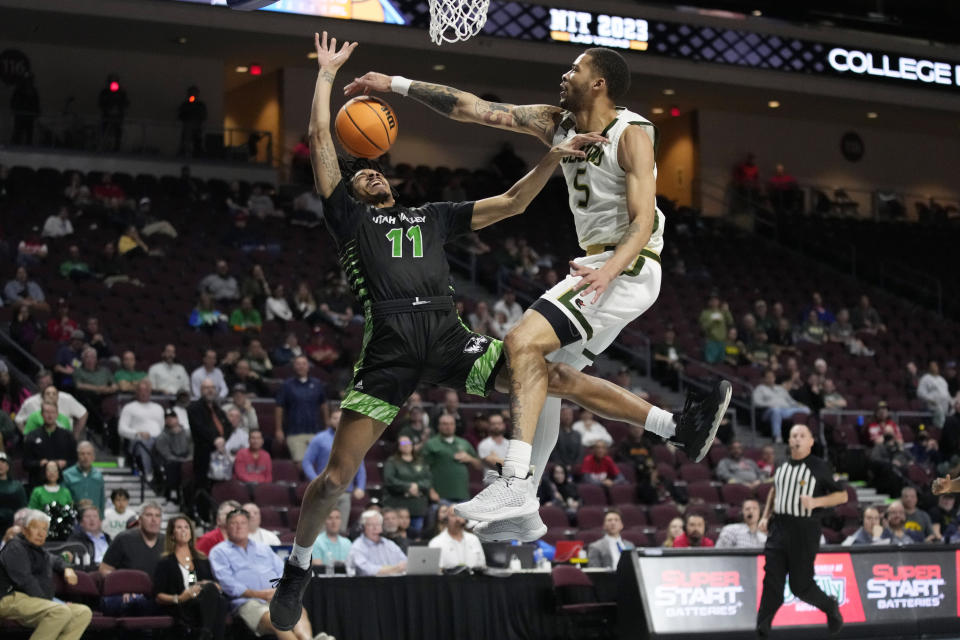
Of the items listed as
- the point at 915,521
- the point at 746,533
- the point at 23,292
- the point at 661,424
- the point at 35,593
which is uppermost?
the point at 23,292

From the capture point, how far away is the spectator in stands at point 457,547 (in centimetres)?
1205

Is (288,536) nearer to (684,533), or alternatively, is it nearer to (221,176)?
(684,533)

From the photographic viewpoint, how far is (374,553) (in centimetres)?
1196

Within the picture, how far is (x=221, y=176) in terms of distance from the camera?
75.8 ft

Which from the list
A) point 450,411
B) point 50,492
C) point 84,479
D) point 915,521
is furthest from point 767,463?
point 50,492

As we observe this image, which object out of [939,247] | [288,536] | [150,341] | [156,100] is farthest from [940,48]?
[288,536]

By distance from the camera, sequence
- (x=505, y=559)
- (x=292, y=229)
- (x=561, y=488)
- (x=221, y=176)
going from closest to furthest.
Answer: (x=505, y=559), (x=561, y=488), (x=292, y=229), (x=221, y=176)

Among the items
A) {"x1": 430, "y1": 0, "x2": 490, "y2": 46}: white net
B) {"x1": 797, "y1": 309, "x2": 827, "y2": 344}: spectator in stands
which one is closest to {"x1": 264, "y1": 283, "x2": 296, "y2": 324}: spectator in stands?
{"x1": 797, "y1": 309, "x2": 827, "y2": 344}: spectator in stands

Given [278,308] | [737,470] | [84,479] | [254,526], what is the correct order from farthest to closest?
[278,308]
[737,470]
[84,479]
[254,526]

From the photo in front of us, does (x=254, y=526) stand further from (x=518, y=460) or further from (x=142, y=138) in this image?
→ (x=142, y=138)

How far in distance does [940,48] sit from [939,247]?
15.6 ft

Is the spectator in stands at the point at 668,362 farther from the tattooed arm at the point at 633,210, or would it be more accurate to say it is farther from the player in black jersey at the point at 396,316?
the tattooed arm at the point at 633,210

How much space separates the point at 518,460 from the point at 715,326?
50.3 feet

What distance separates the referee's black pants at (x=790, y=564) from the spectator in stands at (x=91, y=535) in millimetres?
5800
